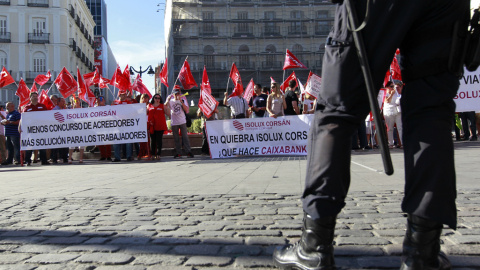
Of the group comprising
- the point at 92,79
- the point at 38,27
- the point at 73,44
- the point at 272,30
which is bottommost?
the point at 92,79

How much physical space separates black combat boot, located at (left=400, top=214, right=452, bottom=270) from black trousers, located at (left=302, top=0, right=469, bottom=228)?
0.07m

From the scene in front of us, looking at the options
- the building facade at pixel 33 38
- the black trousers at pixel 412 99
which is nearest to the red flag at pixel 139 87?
Answer: the black trousers at pixel 412 99

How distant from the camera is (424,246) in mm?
1957

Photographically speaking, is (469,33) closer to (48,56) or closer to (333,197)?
(333,197)

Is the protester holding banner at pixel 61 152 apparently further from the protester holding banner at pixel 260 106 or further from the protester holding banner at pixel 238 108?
the protester holding banner at pixel 260 106

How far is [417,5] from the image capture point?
1997 mm

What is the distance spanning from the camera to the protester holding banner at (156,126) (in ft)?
43.5

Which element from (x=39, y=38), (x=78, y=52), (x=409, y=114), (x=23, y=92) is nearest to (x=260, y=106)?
(x=23, y=92)

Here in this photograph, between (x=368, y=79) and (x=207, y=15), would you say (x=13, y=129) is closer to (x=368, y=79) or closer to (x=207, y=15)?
(x=368, y=79)

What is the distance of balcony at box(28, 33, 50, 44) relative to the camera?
54406 millimetres

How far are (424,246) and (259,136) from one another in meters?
10.3

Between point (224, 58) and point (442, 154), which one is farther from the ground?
point (224, 58)

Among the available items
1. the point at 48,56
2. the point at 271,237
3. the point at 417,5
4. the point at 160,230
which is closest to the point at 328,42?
the point at 417,5

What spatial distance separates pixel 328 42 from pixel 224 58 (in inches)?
2560
